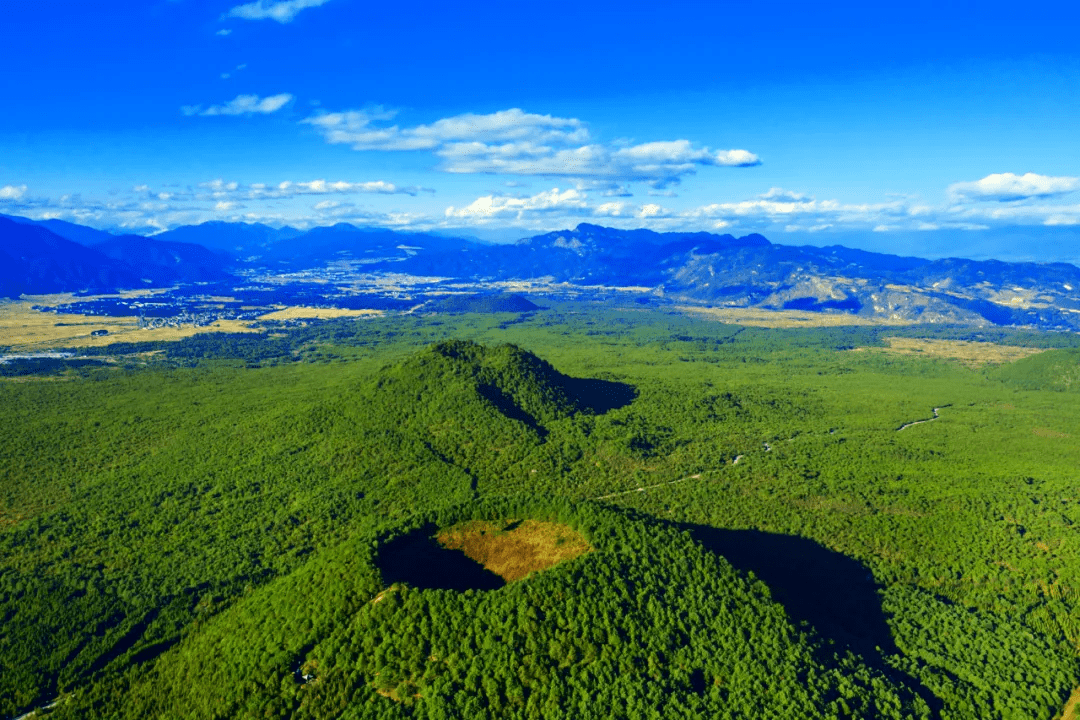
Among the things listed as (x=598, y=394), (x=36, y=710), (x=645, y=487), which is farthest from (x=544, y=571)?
(x=598, y=394)

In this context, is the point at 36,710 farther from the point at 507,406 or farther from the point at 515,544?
the point at 507,406

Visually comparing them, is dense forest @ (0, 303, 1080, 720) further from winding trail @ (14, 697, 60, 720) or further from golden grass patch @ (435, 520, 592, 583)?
golden grass patch @ (435, 520, 592, 583)

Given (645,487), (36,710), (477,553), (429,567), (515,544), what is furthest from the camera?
(645,487)

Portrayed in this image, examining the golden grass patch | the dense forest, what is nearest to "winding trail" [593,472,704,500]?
A: the dense forest

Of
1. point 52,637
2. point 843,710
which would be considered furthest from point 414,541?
point 843,710

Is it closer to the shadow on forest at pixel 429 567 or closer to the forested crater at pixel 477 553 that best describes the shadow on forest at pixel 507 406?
the forested crater at pixel 477 553
